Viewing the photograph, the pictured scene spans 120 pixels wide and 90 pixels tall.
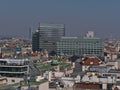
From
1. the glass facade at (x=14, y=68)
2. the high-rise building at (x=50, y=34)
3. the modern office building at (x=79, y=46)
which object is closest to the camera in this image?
the glass facade at (x=14, y=68)

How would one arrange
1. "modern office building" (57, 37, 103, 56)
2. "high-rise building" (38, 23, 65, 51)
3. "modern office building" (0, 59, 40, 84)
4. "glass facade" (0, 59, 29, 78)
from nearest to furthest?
"modern office building" (0, 59, 40, 84)
"glass facade" (0, 59, 29, 78)
"modern office building" (57, 37, 103, 56)
"high-rise building" (38, 23, 65, 51)

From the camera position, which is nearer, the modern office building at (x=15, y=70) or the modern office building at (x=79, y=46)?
the modern office building at (x=15, y=70)

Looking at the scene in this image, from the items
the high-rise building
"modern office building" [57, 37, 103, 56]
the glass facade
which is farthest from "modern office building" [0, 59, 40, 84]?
the high-rise building

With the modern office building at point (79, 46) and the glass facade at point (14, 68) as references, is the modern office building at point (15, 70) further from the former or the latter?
the modern office building at point (79, 46)

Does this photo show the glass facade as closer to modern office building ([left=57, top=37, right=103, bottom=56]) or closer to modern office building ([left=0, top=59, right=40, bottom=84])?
modern office building ([left=0, top=59, right=40, bottom=84])

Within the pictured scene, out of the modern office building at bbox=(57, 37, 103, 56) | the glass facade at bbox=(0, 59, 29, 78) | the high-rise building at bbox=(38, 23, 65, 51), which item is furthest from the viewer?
the high-rise building at bbox=(38, 23, 65, 51)

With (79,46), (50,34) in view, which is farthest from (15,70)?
(50,34)

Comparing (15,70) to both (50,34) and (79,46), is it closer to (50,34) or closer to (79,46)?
(79,46)

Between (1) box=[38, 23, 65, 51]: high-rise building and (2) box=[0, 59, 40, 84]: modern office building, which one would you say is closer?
(2) box=[0, 59, 40, 84]: modern office building

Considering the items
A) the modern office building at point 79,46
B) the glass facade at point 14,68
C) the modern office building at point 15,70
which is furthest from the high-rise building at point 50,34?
the glass facade at point 14,68
